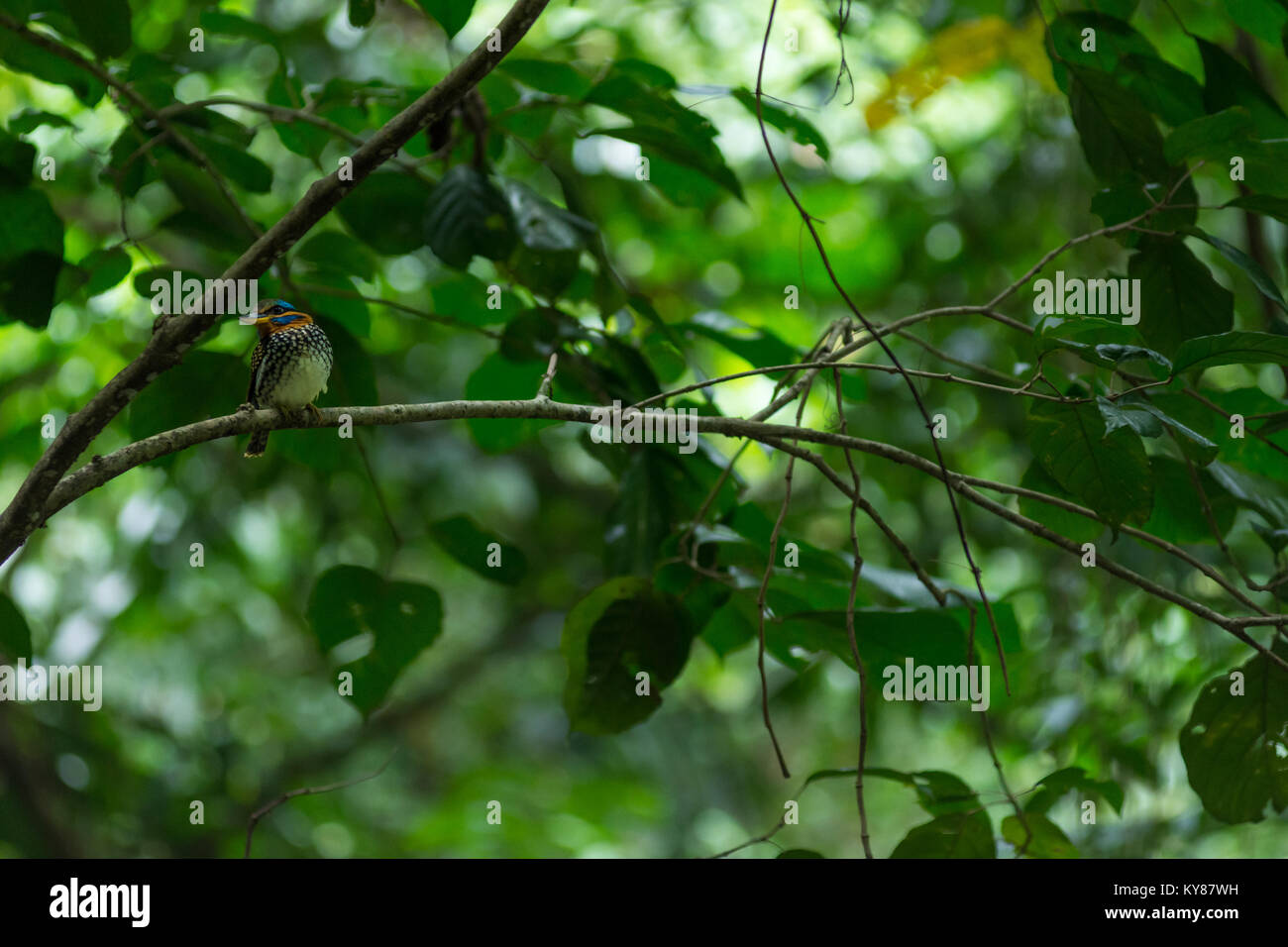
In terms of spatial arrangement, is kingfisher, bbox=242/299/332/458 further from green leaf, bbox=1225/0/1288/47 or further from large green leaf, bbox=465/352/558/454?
green leaf, bbox=1225/0/1288/47

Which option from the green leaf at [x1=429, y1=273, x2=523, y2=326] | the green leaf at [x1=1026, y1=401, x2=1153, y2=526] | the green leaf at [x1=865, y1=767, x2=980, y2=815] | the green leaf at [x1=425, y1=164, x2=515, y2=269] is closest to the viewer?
the green leaf at [x1=1026, y1=401, x2=1153, y2=526]

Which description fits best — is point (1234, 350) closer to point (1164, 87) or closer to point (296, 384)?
point (1164, 87)

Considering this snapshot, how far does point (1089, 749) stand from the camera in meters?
2.55

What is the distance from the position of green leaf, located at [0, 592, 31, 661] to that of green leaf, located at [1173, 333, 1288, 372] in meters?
1.46

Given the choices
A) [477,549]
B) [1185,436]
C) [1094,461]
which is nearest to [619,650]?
[477,549]

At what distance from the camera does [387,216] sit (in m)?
1.89

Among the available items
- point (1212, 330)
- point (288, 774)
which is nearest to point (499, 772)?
point (288, 774)

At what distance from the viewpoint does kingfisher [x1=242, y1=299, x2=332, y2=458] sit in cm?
139

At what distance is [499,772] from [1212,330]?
3.88m

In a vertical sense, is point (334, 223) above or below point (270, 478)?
above

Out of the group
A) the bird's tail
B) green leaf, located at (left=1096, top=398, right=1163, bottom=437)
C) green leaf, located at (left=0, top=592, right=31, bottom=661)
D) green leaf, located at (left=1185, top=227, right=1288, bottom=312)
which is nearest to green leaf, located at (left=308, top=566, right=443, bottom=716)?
the bird's tail

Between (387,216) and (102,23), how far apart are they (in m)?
0.51

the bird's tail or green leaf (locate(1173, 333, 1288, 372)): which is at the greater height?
the bird's tail
